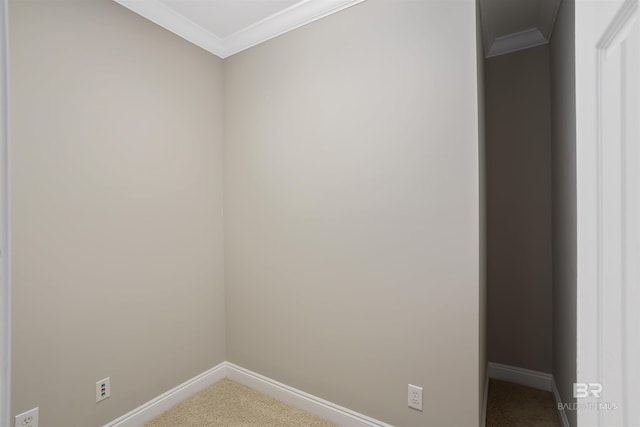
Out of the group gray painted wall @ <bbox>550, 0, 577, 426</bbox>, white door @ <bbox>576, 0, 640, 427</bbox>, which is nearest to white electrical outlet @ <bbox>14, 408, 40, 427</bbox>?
white door @ <bbox>576, 0, 640, 427</bbox>

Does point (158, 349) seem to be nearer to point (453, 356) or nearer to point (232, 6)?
point (453, 356)

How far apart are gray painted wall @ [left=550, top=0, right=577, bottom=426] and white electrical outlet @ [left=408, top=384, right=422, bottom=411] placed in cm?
77

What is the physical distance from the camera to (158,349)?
2092mm

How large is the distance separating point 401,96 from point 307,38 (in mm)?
813

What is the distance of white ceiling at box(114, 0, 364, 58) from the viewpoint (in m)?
2.01

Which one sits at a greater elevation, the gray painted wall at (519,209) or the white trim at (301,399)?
the gray painted wall at (519,209)

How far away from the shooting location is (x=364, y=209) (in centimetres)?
188

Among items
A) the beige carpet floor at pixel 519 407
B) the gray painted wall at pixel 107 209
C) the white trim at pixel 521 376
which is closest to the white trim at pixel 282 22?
the gray painted wall at pixel 107 209

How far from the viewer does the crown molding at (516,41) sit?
2.40 meters

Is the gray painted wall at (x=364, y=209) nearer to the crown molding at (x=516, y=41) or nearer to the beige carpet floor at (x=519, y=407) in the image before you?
Result: the beige carpet floor at (x=519, y=407)

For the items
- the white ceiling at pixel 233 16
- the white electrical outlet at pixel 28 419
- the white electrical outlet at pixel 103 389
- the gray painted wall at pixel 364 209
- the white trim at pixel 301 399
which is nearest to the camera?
the white electrical outlet at pixel 28 419

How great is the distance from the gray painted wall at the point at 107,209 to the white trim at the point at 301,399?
0.94 ft

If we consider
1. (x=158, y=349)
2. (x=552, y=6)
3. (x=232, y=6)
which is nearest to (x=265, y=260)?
(x=158, y=349)

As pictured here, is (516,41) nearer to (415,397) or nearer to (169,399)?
(415,397)
